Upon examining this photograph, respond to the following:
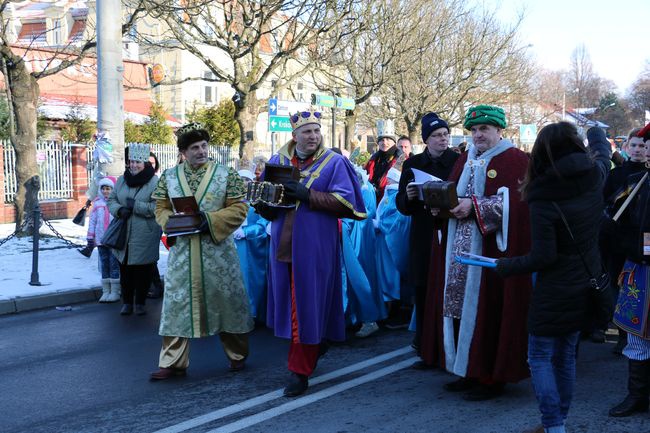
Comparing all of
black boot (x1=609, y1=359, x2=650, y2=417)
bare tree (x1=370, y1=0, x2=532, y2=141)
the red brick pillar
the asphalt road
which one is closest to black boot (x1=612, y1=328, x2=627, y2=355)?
the asphalt road

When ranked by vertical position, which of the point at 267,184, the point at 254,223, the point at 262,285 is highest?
the point at 267,184

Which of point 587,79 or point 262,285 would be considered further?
point 587,79

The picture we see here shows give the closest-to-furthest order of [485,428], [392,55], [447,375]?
[485,428] < [447,375] < [392,55]

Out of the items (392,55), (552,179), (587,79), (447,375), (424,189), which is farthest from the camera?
(587,79)

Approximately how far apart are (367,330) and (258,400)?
86.8 inches

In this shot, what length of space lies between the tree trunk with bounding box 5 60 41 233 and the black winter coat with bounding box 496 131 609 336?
1129 cm

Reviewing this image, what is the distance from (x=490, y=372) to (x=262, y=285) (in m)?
3.14

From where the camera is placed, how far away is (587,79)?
86500 millimetres

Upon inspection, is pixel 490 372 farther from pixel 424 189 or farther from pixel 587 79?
pixel 587 79

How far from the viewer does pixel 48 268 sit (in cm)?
1071

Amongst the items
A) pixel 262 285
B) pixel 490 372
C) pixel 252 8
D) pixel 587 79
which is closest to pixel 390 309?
pixel 262 285

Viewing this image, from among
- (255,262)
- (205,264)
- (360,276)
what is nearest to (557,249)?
(205,264)

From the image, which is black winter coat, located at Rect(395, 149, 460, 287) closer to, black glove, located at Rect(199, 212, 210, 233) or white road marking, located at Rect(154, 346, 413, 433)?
white road marking, located at Rect(154, 346, 413, 433)

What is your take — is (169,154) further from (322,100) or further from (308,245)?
(308,245)
